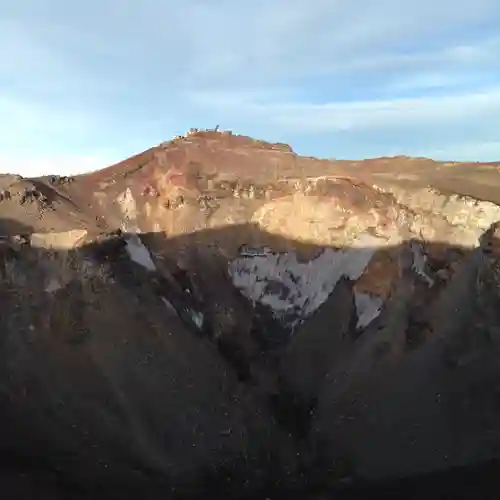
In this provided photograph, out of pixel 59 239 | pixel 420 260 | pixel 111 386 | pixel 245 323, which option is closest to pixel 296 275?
pixel 245 323

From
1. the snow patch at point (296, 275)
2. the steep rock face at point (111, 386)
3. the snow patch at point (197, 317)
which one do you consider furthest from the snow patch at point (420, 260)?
the snow patch at point (197, 317)

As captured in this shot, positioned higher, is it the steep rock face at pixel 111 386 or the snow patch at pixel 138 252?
the snow patch at pixel 138 252

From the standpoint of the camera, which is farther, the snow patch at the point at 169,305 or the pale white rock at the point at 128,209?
the pale white rock at the point at 128,209

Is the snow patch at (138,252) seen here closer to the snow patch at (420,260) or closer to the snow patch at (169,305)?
the snow patch at (169,305)

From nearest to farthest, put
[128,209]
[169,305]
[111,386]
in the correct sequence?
[111,386] < [169,305] < [128,209]

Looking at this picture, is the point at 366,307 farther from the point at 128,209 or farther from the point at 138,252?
the point at 128,209

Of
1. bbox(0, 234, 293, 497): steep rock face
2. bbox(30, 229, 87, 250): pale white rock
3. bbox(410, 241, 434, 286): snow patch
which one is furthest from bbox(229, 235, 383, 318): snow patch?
bbox(30, 229, 87, 250): pale white rock

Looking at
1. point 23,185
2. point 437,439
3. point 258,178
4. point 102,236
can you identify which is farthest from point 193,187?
point 437,439
